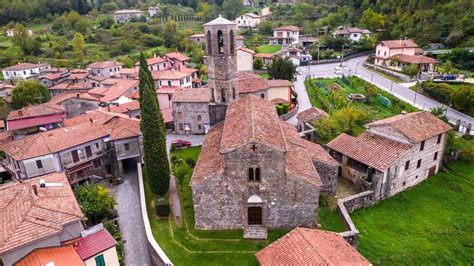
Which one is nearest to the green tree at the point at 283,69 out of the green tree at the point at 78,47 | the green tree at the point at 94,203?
the green tree at the point at 94,203

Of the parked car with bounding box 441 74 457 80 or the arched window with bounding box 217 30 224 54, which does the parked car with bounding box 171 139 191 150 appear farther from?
the parked car with bounding box 441 74 457 80

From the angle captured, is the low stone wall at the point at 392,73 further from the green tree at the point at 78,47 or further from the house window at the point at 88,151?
the green tree at the point at 78,47

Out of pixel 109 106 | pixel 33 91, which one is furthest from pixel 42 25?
pixel 109 106

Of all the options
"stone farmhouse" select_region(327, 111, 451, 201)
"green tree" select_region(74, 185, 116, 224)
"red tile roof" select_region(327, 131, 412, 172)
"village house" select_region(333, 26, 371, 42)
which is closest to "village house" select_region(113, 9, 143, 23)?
"village house" select_region(333, 26, 371, 42)

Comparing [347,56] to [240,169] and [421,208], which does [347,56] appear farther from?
[240,169]

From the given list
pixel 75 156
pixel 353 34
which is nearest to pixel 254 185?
pixel 75 156

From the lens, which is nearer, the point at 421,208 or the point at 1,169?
the point at 421,208
